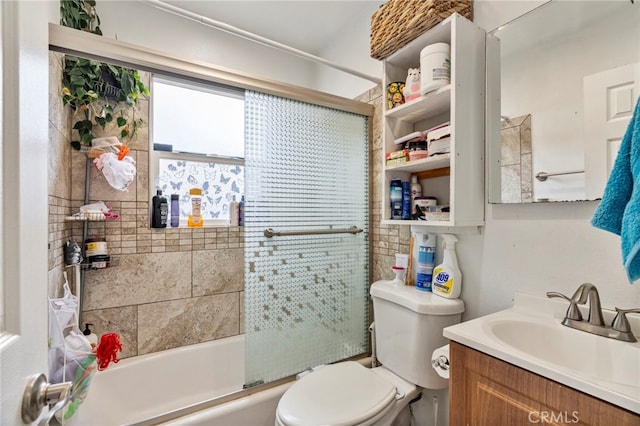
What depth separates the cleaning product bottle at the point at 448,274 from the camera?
1280mm

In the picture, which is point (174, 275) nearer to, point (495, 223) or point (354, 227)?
point (354, 227)

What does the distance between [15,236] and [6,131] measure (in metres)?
0.15

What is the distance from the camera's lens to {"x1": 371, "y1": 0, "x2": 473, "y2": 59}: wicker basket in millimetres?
1156

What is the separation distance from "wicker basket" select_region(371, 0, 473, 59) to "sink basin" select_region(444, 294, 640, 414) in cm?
113

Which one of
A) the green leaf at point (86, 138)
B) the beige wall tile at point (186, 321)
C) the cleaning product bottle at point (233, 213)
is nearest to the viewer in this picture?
the green leaf at point (86, 138)

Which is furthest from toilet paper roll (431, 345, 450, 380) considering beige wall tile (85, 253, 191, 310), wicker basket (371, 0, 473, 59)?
beige wall tile (85, 253, 191, 310)

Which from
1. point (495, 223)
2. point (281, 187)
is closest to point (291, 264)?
point (281, 187)

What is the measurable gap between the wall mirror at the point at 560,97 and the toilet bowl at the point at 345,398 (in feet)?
2.95

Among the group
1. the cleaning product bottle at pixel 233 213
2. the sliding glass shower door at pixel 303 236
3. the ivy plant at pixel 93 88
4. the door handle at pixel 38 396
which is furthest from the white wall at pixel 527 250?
the door handle at pixel 38 396

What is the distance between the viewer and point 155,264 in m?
1.81

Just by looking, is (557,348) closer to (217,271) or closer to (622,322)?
(622,322)

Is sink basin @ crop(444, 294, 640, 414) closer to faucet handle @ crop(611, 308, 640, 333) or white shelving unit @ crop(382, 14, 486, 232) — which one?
faucet handle @ crop(611, 308, 640, 333)

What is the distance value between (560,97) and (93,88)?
2.15 metres

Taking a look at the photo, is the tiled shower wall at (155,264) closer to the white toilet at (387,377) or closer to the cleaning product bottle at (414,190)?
the cleaning product bottle at (414,190)
